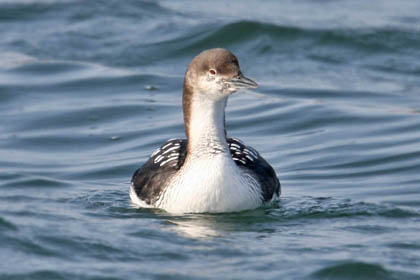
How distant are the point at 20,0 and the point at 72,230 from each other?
11.7 metres

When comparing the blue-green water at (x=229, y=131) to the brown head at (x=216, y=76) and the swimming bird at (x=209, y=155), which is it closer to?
the swimming bird at (x=209, y=155)

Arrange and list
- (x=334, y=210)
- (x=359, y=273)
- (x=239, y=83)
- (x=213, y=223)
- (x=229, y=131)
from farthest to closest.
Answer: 1. (x=229, y=131)
2. (x=334, y=210)
3. (x=213, y=223)
4. (x=239, y=83)
5. (x=359, y=273)

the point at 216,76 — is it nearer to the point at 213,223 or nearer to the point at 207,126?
the point at 207,126

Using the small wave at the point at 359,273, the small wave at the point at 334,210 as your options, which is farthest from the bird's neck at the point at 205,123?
the small wave at the point at 359,273

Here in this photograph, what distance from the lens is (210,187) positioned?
30.7ft

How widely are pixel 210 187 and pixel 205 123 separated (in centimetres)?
55

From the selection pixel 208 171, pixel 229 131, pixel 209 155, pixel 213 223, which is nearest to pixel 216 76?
pixel 209 155

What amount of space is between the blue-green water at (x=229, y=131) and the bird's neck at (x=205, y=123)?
589 millimetres

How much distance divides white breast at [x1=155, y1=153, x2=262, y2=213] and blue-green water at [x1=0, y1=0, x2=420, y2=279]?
0.12m

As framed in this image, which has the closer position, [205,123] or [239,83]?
[239,83]

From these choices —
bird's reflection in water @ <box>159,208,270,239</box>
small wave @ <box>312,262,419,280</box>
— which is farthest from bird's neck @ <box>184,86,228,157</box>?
small wave @ <box>312,262,419,280</box>

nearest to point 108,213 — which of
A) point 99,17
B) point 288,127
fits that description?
point 288,127

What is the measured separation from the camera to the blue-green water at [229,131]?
8539mm

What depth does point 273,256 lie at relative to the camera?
8.47 m
